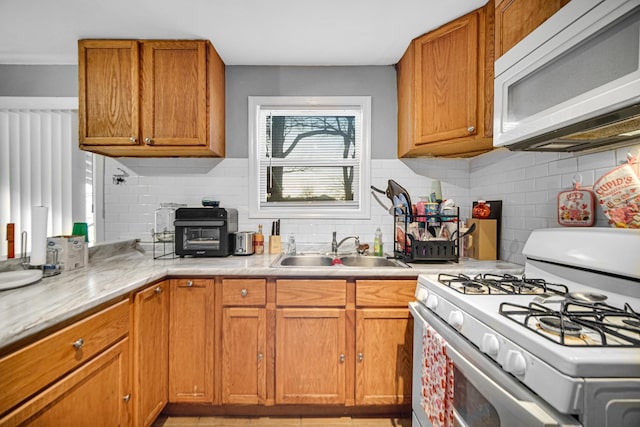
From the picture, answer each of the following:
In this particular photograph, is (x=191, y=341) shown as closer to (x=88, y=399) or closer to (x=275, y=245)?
(x=88, y=399)

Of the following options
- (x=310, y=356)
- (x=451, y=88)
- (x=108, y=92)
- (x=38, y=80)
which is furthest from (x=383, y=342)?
(x=38, y=80)

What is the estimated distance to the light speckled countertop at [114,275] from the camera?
100 centimetres

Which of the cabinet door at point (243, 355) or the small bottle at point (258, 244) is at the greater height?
the small bottle at point (258, 244)

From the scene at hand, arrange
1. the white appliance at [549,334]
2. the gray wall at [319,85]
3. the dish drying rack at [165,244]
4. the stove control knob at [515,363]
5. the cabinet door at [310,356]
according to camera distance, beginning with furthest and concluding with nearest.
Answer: the gray wall at [319,85]
the dish drying rack at [165,244]
the cabinet door at [310,356]
the stove control knob at [515,363]
the white appliance at [549,334]

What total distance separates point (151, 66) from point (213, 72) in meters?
0.40

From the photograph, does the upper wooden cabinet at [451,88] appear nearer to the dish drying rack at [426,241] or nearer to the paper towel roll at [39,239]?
the dish drying rack at [426,241]

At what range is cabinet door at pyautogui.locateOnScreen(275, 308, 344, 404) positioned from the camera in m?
1.77

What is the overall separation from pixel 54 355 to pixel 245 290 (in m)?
0.89

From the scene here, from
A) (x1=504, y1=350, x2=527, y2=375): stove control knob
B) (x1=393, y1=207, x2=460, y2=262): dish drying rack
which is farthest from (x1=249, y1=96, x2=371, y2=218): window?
(x1=504, y1=350, x2=527, y2=375): stove control knob

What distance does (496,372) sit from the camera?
900 millimetres

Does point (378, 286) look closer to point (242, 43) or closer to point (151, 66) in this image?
point (242, 43)

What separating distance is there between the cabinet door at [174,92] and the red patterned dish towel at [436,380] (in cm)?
184

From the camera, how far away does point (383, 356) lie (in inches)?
69.8

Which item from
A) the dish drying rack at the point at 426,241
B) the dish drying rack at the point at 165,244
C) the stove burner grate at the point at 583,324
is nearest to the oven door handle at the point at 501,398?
the stove burner grate at the point at 583,324
